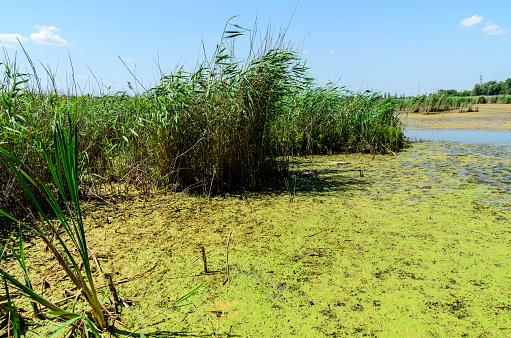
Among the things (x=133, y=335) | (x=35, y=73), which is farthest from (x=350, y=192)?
(x=35, y=73)

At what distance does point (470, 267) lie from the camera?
1840mm

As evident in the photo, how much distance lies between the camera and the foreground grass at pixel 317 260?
1390 mm

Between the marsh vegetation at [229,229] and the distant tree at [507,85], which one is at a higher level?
the distant tree at [507,85]

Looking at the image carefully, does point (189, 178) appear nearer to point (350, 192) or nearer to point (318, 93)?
point (350, 192)

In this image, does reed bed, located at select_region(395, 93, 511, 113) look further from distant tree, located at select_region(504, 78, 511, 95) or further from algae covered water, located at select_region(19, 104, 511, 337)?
distant tree, located at select_region(504, 78, 511, 95)

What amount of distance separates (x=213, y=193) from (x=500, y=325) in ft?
7.65

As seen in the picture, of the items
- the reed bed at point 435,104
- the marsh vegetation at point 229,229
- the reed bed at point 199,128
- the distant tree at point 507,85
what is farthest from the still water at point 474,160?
the distant tree at point 507,85

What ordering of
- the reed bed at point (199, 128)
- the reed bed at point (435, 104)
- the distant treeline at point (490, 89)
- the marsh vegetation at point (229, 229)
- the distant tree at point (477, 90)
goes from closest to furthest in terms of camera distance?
the marsh vegetation at point (229, 229) < the reed bed at point (199, 128) < the reed bed at point (435, 104) < the distant treeline at point (490, 89) < the distant tree at point (477, 90)

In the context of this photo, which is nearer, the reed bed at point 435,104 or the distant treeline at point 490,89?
the reed bed at point 435,104

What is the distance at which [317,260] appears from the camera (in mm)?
1910

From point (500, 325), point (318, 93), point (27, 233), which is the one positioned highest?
point (318, 93)

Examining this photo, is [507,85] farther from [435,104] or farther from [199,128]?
[199,128]

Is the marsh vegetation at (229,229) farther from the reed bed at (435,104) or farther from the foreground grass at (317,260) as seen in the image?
the reed bed at (435,104)

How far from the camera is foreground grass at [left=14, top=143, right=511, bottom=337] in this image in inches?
54.7
